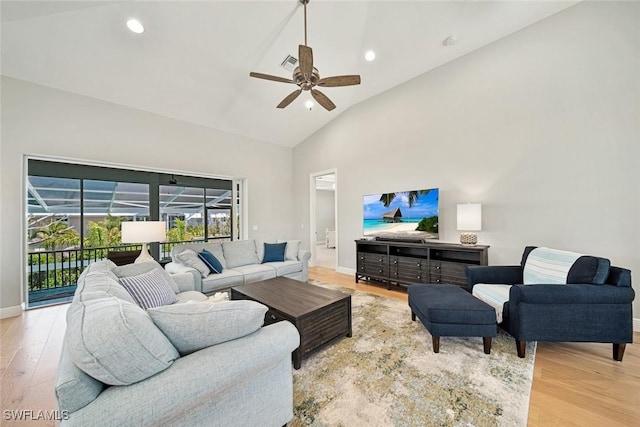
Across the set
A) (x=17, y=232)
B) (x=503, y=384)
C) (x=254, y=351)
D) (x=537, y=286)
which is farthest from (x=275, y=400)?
(x=17, y=232)

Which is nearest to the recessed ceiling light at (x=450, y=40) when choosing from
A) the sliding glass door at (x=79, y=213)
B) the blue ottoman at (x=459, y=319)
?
the blue ottoman at (x=459, y=319)

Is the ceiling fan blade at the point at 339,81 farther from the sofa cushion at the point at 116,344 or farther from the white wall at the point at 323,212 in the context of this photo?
the white wall at the point at 323,212

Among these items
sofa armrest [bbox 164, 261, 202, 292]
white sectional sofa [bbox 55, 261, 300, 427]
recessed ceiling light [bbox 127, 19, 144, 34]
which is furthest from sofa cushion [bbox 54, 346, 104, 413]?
recessed ceiling light [bbox 127, 19, 144, 34]

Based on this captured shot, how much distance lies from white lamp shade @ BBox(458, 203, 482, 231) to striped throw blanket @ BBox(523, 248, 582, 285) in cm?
75

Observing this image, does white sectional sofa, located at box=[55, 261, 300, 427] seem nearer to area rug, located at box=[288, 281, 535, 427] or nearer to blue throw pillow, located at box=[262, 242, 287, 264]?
area rug, located at box=[288, 281, 535, 427]

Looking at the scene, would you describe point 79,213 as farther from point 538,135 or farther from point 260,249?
point 538,135

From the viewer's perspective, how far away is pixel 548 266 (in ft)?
8.13

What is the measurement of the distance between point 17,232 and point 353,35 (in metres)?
5.21

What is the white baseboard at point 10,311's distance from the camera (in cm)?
319

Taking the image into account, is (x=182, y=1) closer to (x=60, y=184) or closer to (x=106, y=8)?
(x=106, y=8)

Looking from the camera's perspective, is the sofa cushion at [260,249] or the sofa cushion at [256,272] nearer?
the sofa cushion at [256,272]

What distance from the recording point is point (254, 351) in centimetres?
117

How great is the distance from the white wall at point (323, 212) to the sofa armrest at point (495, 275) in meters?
7.81

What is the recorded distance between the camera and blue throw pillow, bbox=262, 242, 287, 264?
4.32m
